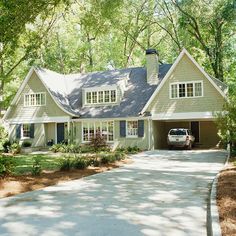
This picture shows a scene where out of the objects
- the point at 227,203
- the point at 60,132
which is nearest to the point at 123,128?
the point at 60,132

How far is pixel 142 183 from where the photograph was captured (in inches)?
466

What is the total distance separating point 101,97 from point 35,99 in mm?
6288

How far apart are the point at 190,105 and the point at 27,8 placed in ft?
50.6

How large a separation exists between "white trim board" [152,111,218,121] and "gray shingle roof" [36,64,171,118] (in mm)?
1866

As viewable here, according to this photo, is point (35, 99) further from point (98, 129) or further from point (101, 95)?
point (98, 129)

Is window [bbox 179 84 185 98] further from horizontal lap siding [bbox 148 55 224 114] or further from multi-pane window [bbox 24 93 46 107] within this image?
multi-pane window [bbox 24 93 46 107]

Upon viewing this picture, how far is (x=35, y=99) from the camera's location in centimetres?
3219

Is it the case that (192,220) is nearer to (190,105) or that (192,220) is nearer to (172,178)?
(172,178)

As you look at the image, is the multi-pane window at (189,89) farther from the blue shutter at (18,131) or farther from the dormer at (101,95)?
the blue shutter at (18,131)

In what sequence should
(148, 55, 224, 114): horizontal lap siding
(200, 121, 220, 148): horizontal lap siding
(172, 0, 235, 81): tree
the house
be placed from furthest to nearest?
(172, 0, 235, 81): tree → (200, 121, 220, 148): horizontal lap siding → the house → (148, 55, 224, 114): horizontal lap siding

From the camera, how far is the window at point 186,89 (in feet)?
88.0

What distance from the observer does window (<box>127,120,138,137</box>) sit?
2866cm

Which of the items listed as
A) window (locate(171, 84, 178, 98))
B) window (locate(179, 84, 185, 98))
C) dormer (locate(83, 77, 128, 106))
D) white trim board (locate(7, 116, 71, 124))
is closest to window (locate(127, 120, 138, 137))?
dormer (locate(83, 77, 128, 106))

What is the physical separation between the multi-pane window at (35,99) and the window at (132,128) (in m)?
8.53
